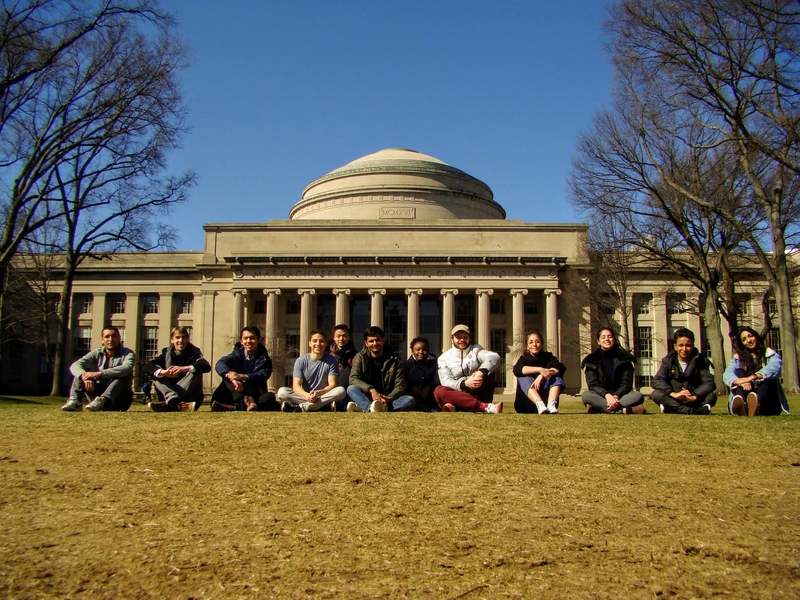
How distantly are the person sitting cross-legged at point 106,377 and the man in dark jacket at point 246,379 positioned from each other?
1.51 meters

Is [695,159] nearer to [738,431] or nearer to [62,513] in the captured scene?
[738,431]

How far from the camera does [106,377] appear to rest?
37.8 ft

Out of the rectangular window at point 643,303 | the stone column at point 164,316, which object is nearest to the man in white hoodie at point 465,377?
the rectangular window at point 643,303

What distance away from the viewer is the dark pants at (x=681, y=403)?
11734 mm

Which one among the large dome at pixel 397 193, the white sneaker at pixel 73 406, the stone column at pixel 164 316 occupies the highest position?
the large dome at pixel 397 193

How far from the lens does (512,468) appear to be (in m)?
5.56

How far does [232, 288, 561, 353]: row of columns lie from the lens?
47.0 m

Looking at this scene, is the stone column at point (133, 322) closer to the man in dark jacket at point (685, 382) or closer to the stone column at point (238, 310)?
the stone column at point (238, 310)

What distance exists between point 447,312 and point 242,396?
117 ft

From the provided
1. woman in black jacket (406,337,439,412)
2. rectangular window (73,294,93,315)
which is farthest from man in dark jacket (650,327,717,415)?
rectangular window (73,294,93,315)

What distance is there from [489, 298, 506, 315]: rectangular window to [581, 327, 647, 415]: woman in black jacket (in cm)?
3721

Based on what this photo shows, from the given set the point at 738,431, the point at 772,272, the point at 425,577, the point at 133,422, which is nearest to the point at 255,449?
the point at 133,422

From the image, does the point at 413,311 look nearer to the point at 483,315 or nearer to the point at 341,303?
the point at 483,315

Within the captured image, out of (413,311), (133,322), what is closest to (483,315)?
(413,311)
